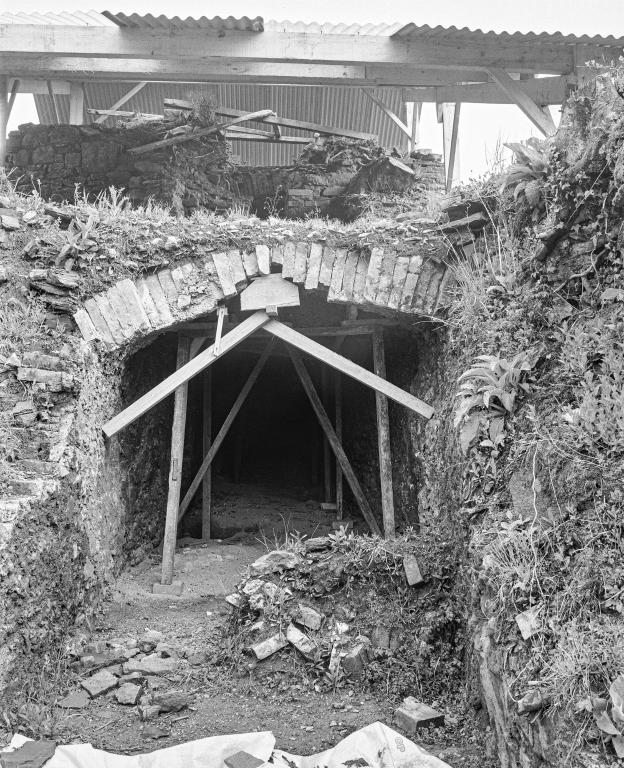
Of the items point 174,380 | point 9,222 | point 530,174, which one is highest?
point 530,174

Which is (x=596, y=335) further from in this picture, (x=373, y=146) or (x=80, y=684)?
(x=373, y=146)

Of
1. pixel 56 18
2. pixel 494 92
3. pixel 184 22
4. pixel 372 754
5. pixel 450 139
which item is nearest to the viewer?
pixel 372 754

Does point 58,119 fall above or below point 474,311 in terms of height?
above

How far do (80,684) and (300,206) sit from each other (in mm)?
7118

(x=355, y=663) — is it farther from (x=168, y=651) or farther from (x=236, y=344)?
(x=236, y=344)

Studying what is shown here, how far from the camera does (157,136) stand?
9.59 m

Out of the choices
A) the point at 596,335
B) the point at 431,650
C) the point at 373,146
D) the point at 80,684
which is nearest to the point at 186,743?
the point at 80,684

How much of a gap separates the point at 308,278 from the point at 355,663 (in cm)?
302

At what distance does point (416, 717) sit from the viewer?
12.8 ft

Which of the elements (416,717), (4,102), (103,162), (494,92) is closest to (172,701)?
(416,717)

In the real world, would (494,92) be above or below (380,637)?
above

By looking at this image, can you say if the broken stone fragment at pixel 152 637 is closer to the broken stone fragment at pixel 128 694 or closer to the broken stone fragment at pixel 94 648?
the broken stone fragment at pixel 94 648

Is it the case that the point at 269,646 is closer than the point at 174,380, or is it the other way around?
the point at 269,646

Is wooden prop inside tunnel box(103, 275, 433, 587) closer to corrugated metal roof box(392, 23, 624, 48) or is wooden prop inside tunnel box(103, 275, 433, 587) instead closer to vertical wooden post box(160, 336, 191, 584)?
vertical wooden post box(160, 336, 191, 584)
